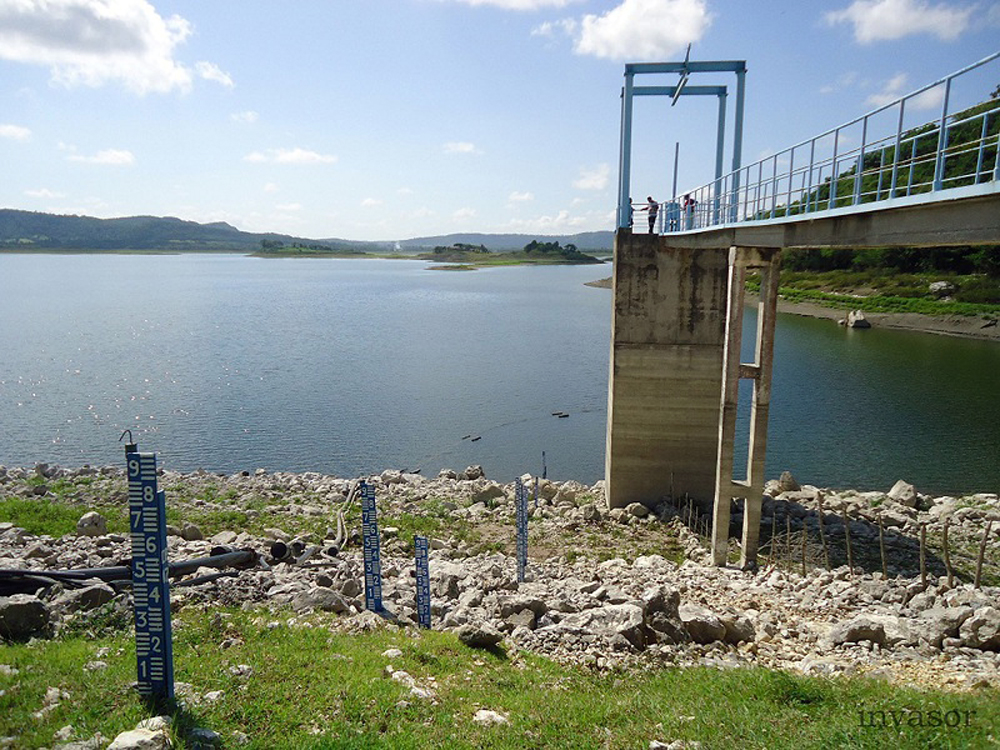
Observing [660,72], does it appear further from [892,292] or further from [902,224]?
[892,292]

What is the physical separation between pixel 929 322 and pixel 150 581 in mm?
73381

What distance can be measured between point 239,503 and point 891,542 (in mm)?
18280

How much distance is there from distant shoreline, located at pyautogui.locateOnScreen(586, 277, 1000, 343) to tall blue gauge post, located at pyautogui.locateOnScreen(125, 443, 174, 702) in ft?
225

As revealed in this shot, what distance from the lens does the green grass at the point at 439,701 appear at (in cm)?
680

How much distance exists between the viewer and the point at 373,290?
385 feet

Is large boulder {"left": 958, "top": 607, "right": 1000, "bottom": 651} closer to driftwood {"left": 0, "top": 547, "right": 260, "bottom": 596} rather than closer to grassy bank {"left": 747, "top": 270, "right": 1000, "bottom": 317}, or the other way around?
driftwood {"left": 0, "top": 547, "right": 260, "bottom": 596}

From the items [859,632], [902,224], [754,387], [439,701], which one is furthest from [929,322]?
[439,701]

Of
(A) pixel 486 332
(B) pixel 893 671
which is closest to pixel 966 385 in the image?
(A) pixel 486 332

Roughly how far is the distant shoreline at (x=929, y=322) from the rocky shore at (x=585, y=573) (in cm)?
4641

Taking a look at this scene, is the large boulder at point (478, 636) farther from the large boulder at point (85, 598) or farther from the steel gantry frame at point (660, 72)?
the steel gantry frame at point (660, 72)

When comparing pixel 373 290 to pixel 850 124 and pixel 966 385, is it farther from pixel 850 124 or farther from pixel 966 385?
pixel 850 124

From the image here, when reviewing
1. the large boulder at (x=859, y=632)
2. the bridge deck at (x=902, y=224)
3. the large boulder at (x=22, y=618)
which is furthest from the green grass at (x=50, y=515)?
the bridge deck at (x=902, y=224)

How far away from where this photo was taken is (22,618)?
9125 mm

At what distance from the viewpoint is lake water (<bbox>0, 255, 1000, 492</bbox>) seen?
29.2m
